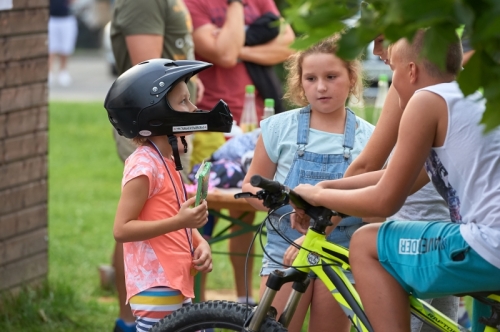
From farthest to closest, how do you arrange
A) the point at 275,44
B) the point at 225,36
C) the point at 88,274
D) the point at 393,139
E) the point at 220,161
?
1. the point at 88,274
2. the point at 275,44
3. the point at 225,36
4. the point at 220,161
5. the point at 393,139

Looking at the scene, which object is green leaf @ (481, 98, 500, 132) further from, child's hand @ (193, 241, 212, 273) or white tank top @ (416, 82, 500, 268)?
child's hand @ (193, 241, 212, 273)

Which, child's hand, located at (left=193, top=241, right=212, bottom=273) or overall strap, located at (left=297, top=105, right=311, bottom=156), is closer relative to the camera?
child's hand, located at (left=193, top=241, right=212, bottom=273)

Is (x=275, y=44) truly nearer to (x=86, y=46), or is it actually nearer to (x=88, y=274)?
(x=88, y=274)

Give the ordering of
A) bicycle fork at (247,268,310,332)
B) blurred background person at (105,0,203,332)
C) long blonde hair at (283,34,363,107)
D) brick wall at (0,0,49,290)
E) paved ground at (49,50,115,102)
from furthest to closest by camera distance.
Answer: paved ground at (49,50,115,102)
brick wall at (0,0,49,290)
blurred background person at (105,0,203,332)
long blonde hair at (283,34,363,107)
bicycle fork at (247,268,310,332)

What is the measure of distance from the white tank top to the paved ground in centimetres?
1547

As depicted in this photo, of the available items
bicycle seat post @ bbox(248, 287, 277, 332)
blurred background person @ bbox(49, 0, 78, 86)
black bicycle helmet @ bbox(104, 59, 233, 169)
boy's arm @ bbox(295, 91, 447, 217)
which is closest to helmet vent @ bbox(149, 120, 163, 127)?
black bicycle helmet @ bbox(104, 59, 233, 169)

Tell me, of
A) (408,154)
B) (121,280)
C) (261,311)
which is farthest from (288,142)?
(121,280)

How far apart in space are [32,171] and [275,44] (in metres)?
1.75

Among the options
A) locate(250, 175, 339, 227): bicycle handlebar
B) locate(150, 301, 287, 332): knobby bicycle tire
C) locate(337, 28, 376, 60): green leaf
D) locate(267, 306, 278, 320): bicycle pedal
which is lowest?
locate(150, 301, 287, 332): knobby bicycle tire

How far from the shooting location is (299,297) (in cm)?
299

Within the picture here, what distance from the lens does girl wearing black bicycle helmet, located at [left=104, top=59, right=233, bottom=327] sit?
3.30 m

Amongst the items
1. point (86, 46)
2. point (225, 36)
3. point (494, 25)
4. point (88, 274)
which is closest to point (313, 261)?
point (494, 25)

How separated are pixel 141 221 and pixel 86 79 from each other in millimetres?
18611

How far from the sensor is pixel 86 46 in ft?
97.7
